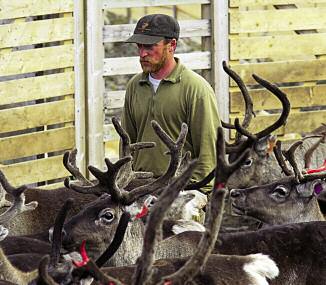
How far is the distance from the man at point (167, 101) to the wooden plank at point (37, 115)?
2.37 metres

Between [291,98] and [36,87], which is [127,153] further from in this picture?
[291,98]

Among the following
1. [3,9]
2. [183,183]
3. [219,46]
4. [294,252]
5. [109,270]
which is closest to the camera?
[183,183]

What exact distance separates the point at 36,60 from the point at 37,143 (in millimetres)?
775

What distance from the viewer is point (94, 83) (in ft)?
34.7

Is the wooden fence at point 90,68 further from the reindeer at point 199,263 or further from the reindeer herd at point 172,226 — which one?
the reindeer at point 199,263

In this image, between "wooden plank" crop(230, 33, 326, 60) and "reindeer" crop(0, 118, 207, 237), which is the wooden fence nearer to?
"wooden plank" crop(230, 33, 326, 60)

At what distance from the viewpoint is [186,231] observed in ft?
22.7

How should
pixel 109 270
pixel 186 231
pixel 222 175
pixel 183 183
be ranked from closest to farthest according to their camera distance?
pixel 183 183, pixel 222 175, pixel 109 270, pixel 186 231

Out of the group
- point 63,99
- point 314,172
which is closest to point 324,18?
point 63,99

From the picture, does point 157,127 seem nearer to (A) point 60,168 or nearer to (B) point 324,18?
(A) point 60,168

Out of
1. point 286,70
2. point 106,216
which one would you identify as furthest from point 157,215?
point 286,70

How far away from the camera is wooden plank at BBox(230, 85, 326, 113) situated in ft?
36.8

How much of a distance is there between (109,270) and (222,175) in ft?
3.53

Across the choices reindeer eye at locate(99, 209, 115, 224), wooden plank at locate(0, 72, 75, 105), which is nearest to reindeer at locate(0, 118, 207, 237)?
reindeer eye at locate(99, 209, 115, 224)
